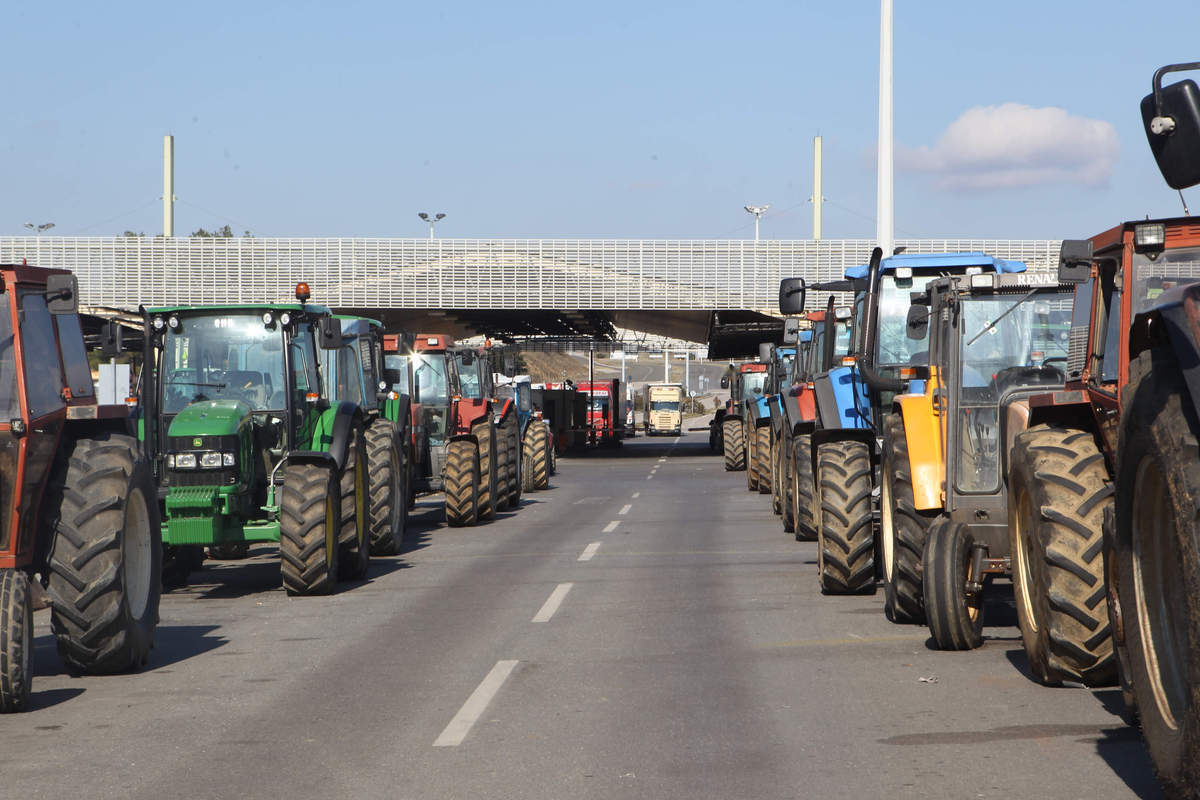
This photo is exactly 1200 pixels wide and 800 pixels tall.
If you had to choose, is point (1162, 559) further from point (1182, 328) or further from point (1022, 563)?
point (1022, 563)

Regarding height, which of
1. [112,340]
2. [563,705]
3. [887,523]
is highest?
[112,340]

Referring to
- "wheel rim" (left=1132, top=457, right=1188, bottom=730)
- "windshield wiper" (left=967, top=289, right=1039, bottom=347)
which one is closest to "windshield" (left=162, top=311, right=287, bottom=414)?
"windshield wiper" (left=967, top=289, right=1039, bottom=347)

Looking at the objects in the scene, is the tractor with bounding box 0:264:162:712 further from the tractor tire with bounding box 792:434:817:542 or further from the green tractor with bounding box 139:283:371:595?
the tractor tire with bounding box 792:434:817:542

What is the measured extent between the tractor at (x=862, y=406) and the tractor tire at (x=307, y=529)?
422cm

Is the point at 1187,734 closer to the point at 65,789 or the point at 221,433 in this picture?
the point at 65,789

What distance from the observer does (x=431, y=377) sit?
22609 millimetres

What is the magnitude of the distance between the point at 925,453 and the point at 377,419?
28.8 ft

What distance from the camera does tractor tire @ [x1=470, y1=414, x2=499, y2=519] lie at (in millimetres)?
20312

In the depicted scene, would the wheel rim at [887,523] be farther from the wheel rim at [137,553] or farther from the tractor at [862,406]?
the wheel rim at [137,553]

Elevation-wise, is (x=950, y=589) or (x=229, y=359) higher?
(x=229, y=359)

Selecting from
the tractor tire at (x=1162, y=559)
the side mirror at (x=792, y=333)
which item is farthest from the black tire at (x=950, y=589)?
the side mirror at (x=792, y=333)

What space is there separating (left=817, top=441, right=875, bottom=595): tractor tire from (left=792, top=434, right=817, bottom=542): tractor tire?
12.7 feet

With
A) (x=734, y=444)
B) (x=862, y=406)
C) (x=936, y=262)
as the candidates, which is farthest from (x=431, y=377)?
(x=734, y=444)

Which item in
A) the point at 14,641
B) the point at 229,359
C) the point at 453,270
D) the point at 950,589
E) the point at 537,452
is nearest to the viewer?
the point at 14,641
